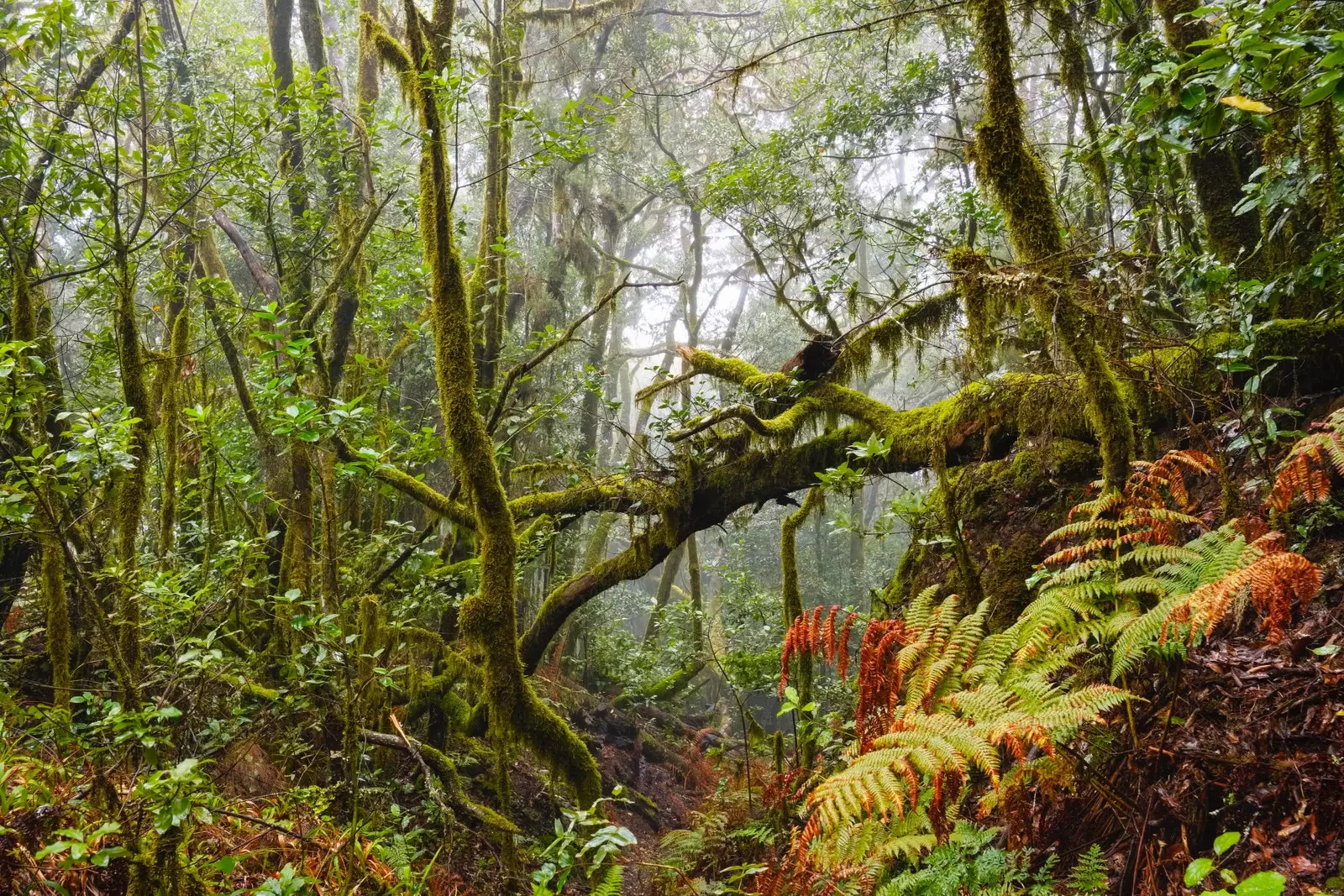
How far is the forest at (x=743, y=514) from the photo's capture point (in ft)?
8.08

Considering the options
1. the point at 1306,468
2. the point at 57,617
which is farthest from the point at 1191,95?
the point at 57,617

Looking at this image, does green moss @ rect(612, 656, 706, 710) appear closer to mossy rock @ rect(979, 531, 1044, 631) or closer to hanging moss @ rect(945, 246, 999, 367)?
mossy rock @ rect(979, 531, 1044, 631)

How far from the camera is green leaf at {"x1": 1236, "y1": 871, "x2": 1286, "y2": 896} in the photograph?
4.24ft

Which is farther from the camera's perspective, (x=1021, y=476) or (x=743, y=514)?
(x=743, y=514)

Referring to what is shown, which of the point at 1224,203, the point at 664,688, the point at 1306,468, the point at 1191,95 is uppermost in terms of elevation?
the point at 1224,203

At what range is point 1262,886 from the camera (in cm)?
131

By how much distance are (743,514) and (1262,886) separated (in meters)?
6.70

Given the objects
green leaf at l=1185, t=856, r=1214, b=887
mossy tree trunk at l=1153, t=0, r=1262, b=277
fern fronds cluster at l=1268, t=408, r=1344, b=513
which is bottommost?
green leaf at l=1185, t=856, r=1214, b=887

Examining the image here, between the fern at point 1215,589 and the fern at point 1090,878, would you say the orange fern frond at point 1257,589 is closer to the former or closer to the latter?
the fern at point 1215,589

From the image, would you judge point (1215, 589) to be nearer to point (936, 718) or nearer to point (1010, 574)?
point (936, 718)

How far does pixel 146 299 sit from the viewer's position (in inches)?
542

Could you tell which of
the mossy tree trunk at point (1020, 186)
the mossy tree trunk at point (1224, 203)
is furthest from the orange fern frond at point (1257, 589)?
the mossy tree trunk at point (1224, 203)

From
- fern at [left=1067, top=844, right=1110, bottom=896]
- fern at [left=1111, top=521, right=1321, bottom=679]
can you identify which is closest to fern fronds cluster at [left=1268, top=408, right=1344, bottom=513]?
fern at [left=1111, top=521, right=1321, bottom=679]

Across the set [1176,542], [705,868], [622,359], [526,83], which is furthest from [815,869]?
[622,359]
